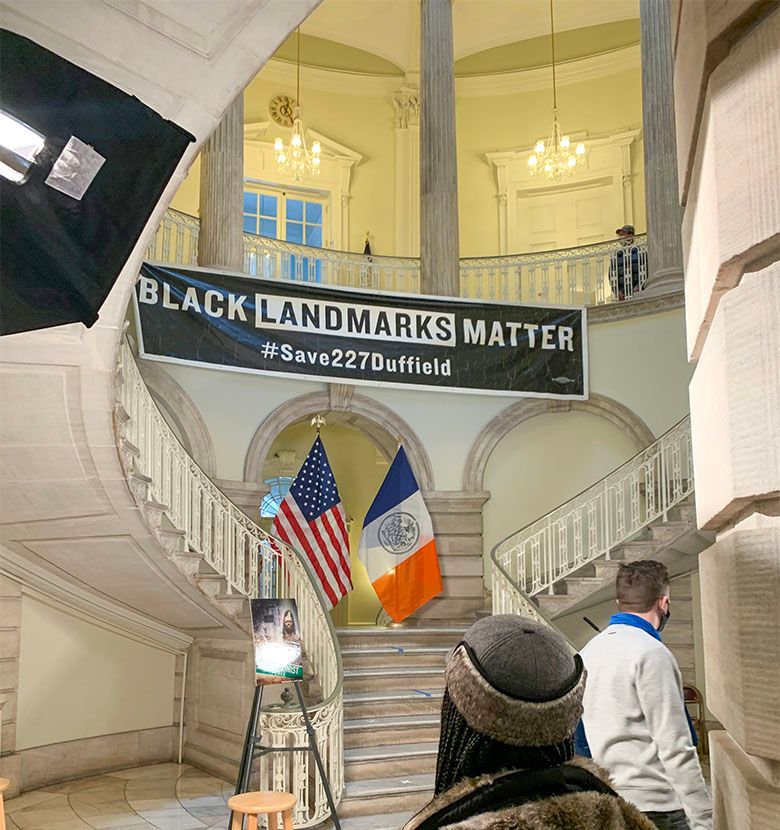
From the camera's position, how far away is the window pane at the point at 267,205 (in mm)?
14758

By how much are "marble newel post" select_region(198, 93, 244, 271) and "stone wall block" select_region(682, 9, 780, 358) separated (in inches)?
385

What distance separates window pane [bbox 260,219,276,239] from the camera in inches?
578

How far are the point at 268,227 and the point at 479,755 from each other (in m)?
14.1

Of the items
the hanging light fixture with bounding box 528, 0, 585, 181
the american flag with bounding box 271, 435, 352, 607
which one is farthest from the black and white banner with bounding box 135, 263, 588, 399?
the hanging light fixture with bounding box 528, 0, 585, 181

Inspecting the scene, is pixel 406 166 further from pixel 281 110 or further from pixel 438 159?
pixel 438 159

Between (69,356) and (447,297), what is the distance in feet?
20.2

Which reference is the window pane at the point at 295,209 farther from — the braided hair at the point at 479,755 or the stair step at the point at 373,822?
the braided hair at the point at 479,755

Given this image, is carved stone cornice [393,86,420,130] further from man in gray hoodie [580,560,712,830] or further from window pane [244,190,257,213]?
man in gray hoodie [580,560,712,830]

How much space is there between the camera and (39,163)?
114 inches

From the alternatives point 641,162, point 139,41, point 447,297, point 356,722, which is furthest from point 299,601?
point 641,162

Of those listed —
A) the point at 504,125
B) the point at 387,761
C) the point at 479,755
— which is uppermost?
the point at 504,125

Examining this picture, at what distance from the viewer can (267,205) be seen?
14.8m

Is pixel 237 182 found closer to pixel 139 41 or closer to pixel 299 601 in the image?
pixel 299 601

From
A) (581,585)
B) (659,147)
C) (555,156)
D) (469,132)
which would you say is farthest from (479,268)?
(581,585)
